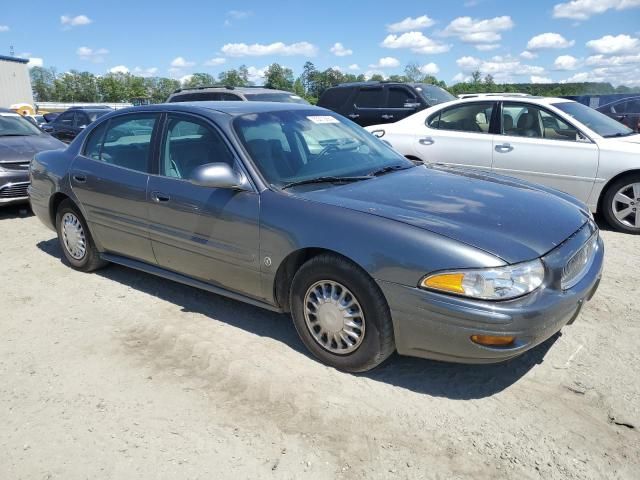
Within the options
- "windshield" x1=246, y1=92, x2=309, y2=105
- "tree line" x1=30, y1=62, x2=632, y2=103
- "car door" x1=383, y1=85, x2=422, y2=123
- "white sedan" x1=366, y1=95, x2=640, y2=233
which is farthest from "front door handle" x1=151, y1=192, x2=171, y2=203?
"tree line" x1=30, y1=62, x2=632, y2=103

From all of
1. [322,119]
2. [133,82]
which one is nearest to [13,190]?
[322,119]

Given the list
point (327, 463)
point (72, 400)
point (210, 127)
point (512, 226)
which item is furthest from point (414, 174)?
point (72, 400)

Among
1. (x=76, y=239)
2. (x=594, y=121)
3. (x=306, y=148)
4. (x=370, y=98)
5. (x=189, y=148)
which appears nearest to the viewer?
(x=306, y=148)

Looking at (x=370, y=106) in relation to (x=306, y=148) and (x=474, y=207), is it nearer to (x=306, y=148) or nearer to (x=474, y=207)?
(x=306, y=148)

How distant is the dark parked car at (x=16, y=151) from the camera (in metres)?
7.55

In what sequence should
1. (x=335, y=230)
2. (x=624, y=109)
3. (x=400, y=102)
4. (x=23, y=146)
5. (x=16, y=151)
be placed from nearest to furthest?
(x=335, y=230), (x=16, y=151), (x=23, y=146), (x=400, y=102), (x=624, y=109)

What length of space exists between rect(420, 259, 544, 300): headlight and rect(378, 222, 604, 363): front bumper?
0.12ft

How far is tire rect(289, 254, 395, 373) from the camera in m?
3.01

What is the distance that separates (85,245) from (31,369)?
5.83 ft

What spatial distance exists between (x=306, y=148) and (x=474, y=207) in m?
1.30

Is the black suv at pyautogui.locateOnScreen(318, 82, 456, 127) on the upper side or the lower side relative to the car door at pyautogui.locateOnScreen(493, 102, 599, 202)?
upper

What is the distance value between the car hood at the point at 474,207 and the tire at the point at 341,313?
39 centimetres

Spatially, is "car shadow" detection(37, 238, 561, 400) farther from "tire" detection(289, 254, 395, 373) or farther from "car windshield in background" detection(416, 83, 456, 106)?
"car windshield in background" detection(416, 83, 456, 106)

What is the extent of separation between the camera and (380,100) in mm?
11547
